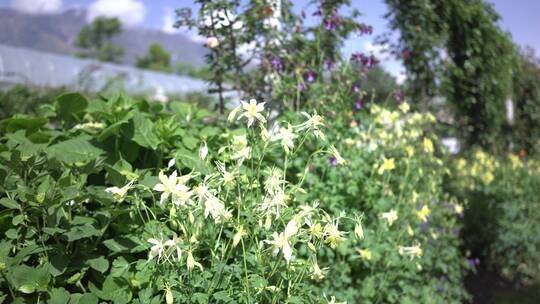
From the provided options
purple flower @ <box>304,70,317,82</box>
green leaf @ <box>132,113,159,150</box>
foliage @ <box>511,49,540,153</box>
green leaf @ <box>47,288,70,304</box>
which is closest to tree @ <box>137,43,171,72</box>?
foliage @ <box>511,49,540,153</box>

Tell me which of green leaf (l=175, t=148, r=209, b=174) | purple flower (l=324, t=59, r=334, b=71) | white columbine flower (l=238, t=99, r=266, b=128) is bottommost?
green leaf (l=175, t=148, r=209, b=174)

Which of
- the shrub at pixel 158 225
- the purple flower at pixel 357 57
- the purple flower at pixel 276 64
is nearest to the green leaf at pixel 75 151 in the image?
the shrub at pixel 158 225

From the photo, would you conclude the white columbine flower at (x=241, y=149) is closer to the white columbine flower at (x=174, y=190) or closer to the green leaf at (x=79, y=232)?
the white columbine flower at (x=174, y=190)

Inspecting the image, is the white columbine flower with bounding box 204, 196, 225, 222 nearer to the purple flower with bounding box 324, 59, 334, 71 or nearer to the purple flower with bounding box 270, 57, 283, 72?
the purple flower with bounding box 270, 57, 283, 72

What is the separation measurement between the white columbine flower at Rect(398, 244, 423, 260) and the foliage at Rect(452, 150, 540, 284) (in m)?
2.15

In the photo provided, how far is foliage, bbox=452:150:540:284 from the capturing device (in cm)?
429

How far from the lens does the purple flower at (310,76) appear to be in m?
3.05

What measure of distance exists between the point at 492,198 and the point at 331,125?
9.08ft

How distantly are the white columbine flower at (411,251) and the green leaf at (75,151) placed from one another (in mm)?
1443

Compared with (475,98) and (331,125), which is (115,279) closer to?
(331,125)

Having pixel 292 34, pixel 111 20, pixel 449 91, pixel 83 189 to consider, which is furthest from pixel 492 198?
pixel 111 20

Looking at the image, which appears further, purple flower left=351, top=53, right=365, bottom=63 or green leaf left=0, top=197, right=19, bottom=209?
purple flower left=351, top=53, right=365, bottom=63

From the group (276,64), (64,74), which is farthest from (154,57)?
(276,64)

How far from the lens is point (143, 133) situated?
2.01 metres
